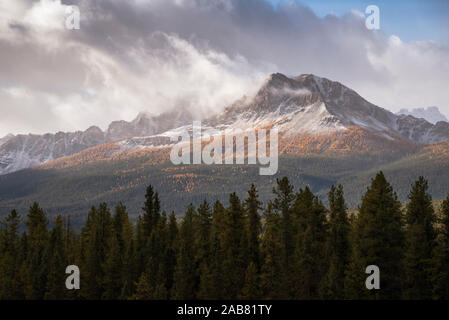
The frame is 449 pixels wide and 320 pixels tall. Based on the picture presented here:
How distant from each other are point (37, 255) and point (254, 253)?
118 ft


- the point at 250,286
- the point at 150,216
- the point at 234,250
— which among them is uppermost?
the point at 150,216

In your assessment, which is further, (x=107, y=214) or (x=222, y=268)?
(x=107, y=214)

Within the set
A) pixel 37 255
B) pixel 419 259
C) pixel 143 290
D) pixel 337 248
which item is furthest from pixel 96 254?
pixel 419 259

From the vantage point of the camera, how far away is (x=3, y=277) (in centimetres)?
8094

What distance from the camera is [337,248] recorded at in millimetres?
65438

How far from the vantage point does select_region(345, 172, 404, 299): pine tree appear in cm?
5688

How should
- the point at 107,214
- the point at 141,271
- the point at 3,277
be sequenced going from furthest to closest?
the point at 107,214 < the point at 3,277 < the point at 141,271

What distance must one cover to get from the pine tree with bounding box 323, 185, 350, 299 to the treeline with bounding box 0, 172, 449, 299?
13cm

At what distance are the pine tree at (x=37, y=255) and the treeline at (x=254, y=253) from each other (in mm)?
171

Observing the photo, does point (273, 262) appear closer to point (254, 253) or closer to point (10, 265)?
point (254, 253)

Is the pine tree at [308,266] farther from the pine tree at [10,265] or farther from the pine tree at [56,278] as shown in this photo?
the pine tree at [10,265]
